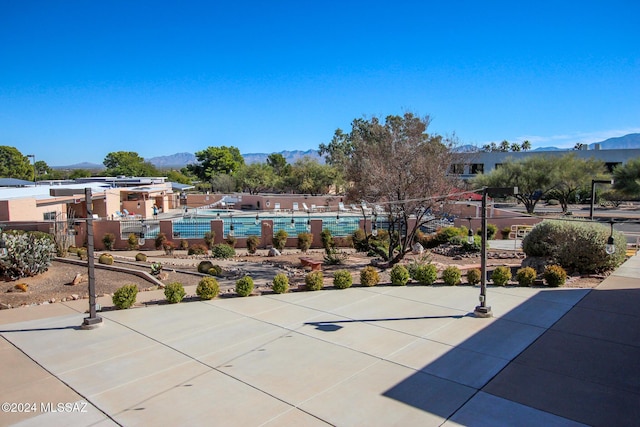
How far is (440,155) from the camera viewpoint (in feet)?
59.0

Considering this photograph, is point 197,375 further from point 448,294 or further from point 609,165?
point 609,165

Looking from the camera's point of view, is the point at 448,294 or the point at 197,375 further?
the point at 448,294

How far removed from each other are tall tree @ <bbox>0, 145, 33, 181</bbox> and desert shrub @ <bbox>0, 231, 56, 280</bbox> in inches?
2685

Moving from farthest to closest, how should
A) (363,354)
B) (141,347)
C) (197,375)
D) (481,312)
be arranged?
(481,312), (141,347), (363,354), (197,375)

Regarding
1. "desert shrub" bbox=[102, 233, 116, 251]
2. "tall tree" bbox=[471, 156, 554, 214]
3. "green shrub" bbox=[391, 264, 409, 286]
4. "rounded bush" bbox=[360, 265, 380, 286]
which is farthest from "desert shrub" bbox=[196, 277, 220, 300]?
"tall tree" bbox=[471, 156, 554, 214]

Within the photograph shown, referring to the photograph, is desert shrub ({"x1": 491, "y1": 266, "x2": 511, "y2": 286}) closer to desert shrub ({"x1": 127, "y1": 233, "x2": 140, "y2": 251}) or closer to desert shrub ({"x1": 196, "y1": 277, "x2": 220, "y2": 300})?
desert shrub ({"x1": 196, "y1": 277, "x2": 220, "y2": 300})

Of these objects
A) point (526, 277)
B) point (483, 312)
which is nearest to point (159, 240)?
point (526, 277)

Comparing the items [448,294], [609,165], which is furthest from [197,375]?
[609,165]

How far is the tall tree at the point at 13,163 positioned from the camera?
7194 centimetres

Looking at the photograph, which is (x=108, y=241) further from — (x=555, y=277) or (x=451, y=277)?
(x=555, y=277)

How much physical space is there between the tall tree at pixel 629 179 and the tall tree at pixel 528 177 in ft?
17.7

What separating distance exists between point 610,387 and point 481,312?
354 centimetres

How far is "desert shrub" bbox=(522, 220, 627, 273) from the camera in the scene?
14.4 m

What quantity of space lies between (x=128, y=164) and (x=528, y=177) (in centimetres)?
7861
